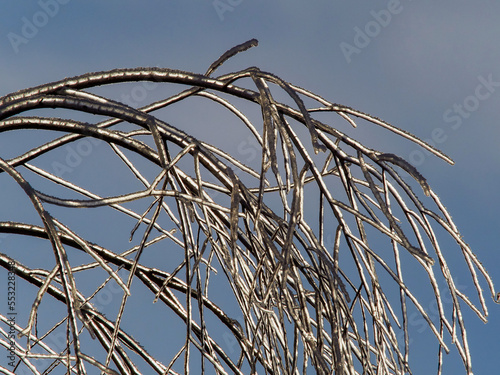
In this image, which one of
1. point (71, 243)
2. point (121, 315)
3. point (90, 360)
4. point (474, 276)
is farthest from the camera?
point (71, 243)

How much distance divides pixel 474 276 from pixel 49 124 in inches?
62.7

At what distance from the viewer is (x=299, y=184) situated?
1.69 metres

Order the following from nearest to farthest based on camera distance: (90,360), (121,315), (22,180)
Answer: (90,360), (22,180), (121,315)

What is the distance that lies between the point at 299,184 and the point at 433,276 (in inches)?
23.4

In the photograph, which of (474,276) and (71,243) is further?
(71,243)

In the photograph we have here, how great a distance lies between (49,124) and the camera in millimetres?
2131

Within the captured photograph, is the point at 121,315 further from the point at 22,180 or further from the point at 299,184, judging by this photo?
the point at 299,184

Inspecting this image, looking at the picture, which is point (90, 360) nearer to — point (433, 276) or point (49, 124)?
point (49, 124)

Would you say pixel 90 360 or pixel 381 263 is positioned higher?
pixel 90 360

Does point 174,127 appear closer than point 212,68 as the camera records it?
Yes

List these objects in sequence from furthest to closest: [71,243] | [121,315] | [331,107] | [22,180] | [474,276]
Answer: [71,243]
[331,107]
[474,276]
[121,315]
[22,180]

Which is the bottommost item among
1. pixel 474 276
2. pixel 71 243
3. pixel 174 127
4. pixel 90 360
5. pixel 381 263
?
pixel 474 276

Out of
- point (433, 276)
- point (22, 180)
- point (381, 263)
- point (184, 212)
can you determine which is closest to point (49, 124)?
point (22, 180)

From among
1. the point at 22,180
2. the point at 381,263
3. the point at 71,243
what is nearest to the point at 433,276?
the point at 381,263
